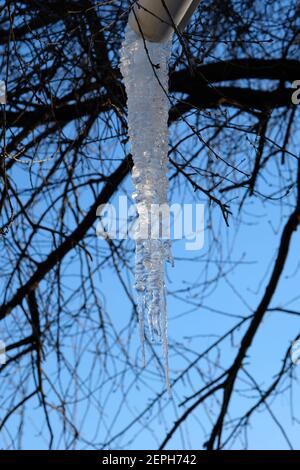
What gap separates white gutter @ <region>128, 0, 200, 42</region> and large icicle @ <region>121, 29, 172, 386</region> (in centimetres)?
5

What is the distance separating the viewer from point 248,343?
129 inches

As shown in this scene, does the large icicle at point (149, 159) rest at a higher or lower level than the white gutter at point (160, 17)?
lower

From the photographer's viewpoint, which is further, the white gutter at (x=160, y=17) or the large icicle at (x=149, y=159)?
the large icicle at (x=149, y=159)

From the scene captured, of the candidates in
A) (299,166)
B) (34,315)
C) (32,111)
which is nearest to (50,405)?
(34,315)

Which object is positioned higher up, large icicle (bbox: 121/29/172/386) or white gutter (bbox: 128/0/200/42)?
white gutter (bbox: 128/0/200/42)

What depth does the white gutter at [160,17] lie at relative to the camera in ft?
5.51

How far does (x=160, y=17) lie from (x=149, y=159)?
0.31 m

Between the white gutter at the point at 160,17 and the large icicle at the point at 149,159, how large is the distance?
0.05 metres

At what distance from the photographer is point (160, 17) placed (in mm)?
1696

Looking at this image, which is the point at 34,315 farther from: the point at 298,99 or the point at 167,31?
the point at 167,31

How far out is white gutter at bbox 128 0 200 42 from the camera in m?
1.68
